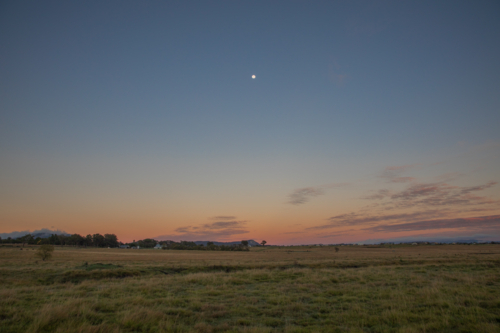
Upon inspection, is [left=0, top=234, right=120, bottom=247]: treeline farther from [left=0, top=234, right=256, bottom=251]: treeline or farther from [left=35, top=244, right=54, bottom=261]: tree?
[left=35, top=244, right=54, bottom=261]: tree

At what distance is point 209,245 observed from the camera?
14862 cm

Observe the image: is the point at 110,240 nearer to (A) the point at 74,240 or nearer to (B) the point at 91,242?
(B) the point at 91,242

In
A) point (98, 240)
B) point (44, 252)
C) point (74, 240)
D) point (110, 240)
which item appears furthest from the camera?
point (110, 240)

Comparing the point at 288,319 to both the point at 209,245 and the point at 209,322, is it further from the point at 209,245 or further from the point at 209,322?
the point at 209,245

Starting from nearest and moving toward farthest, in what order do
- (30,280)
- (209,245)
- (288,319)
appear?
(288,319) → (30,280) → (209,245)

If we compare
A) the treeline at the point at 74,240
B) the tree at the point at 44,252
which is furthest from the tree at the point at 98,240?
the tree at the point at 44,252

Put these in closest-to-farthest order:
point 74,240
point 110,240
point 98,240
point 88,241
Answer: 1. point 74,240
2. point 88,241
3. point 98,240
4. point 110,240

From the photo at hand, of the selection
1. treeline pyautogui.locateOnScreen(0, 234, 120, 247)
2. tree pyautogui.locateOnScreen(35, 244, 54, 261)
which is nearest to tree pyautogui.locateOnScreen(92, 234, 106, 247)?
treeline pyautogui.locateOnScreen(0, 234, 120, 247)

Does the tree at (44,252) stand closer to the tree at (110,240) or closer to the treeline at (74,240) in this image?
the treeline at (74,240)

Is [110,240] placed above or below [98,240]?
below

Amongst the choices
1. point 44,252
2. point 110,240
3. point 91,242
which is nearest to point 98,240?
point 91,242

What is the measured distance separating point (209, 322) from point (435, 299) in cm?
1113

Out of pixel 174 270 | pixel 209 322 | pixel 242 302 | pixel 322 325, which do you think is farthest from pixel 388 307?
pixel 174 270

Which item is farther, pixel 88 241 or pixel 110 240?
pixel 110 240
